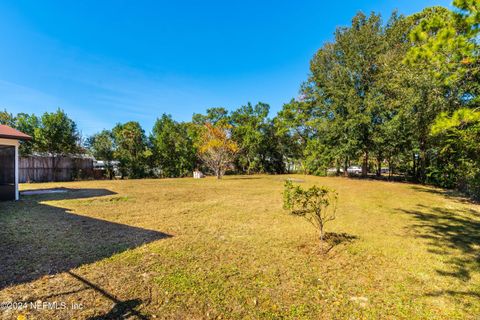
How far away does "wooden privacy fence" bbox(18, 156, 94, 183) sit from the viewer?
45.2 feet

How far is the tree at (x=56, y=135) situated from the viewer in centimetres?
1538

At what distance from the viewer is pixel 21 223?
4824 millimetres

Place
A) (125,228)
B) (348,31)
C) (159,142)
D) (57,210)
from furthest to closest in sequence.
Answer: (159,142), (348,31), (57,210), (125,228)

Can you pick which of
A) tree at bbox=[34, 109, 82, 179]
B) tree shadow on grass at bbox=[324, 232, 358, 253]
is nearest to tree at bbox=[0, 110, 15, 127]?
tree at bbox=[34, 109, 82, 179]

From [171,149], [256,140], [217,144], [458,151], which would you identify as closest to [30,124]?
[171,149]

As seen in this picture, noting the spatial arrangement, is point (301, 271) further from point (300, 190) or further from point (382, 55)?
point (382, 55)

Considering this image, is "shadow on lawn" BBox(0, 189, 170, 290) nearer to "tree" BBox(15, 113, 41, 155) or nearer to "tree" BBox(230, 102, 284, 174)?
"tree" BBox(15, 113, 41, 155)

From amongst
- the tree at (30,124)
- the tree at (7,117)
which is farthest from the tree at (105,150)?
the tree at (7,117)

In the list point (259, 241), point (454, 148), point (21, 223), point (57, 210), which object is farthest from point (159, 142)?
point (454, 148)

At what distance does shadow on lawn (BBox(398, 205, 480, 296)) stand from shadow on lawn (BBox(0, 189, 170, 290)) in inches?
188

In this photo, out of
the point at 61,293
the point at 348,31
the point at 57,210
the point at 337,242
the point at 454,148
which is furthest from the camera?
the point at 348,31

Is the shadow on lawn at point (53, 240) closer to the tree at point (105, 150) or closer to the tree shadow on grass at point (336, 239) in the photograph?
the tree shadow on grass at point (336, 239)

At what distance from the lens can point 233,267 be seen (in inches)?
124

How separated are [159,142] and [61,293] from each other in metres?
19.7
